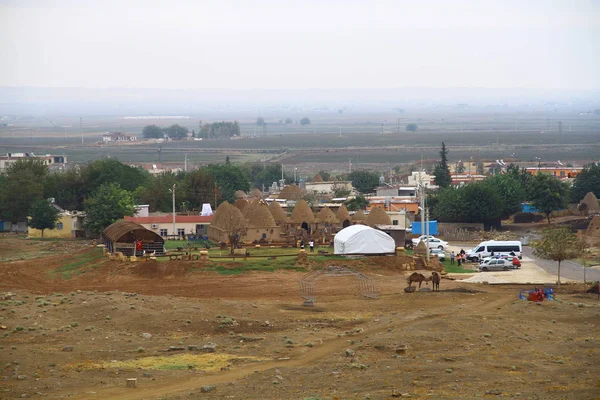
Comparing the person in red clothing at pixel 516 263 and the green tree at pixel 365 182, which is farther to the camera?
the green tree at pixel 365 182

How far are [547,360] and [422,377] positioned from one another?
14.6ft

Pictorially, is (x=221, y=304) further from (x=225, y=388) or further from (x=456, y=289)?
(x=225, y=388)

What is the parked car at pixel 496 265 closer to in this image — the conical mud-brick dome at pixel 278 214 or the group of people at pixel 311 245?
the group of people at pixel 311 245

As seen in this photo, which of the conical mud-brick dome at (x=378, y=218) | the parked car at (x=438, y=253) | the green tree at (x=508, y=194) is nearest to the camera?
the parked car at (x=438, y=253)

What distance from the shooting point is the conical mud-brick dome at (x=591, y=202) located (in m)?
79.6

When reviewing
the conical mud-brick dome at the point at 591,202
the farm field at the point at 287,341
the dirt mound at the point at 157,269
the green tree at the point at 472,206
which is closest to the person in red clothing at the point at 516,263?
the farm field at the point at 287,341

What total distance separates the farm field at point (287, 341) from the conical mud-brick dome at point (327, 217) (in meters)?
15.1

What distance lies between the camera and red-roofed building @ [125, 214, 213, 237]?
62.4 meters

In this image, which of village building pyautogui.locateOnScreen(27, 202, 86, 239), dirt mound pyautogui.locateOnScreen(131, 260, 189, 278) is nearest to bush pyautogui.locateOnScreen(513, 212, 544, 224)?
village building pyautogui.locateOnScreen(27, 202, 86, 239)

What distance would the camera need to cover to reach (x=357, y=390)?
2422 centimetres

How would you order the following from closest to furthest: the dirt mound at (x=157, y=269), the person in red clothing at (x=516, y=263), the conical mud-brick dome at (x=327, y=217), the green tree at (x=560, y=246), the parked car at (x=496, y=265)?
the green tree at (x=560, y=246)
the dirt mound at (x=157, y=269)
the parked car at (x=496, y=265)
the person in red clothing at (x=516, y=263)
the conical mud-brick dome at (x=327, y=217)

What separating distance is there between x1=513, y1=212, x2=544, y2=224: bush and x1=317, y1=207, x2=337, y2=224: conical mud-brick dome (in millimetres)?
20559

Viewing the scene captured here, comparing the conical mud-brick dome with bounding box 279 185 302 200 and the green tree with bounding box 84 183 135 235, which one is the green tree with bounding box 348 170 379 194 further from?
the green tree with bounding box 84 183 135 235

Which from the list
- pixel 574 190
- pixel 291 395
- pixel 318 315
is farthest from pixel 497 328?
pixel 574 190
